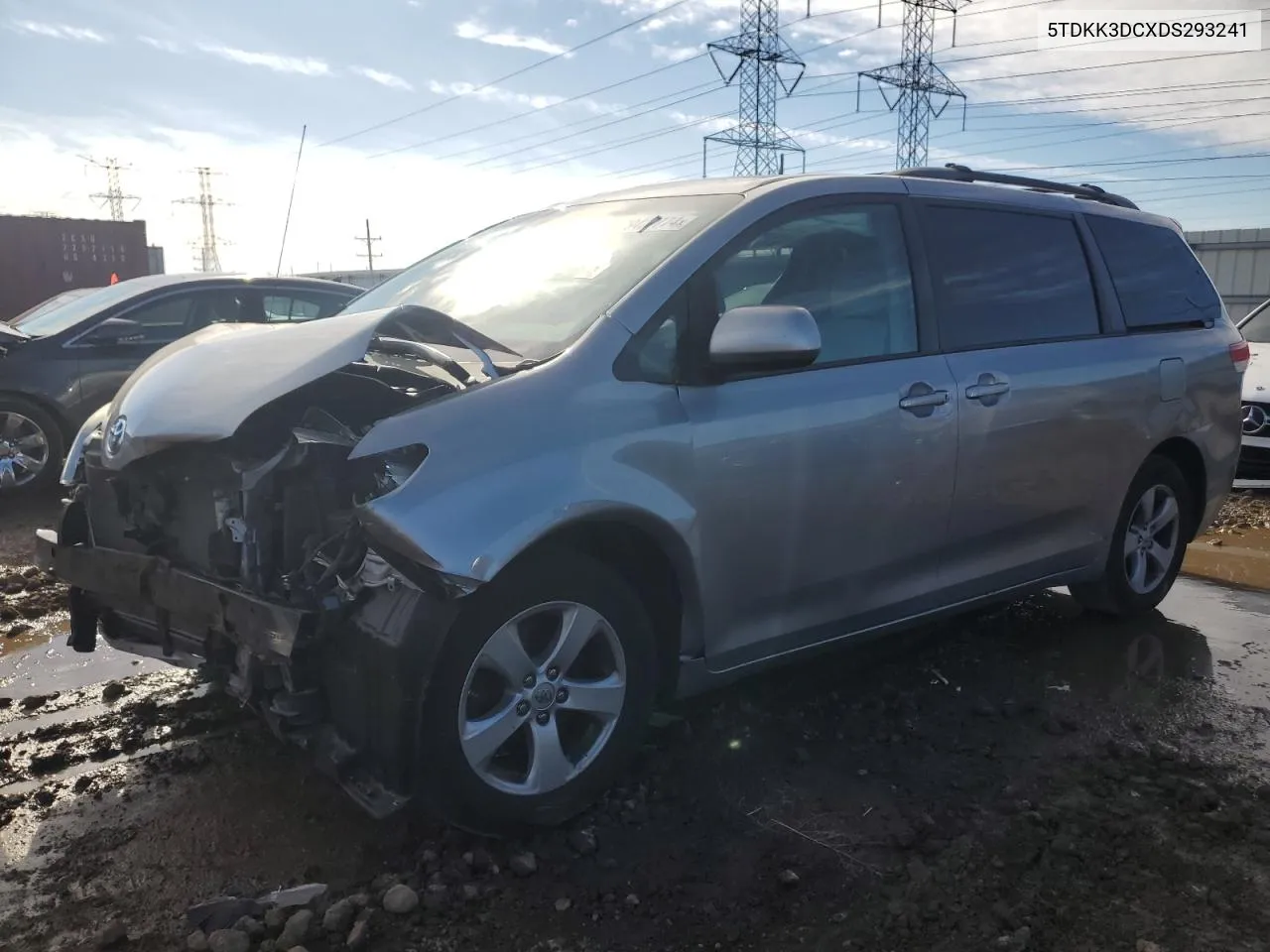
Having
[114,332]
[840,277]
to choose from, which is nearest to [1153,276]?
[840,277]

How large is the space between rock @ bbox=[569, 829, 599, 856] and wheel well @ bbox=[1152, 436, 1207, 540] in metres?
3.37

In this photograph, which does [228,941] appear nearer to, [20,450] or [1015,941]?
[1015,941]

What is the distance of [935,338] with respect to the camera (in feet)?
12.2

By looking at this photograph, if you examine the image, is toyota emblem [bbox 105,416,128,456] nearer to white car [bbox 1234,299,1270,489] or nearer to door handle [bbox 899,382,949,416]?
door handle [bbox 899,382,949,416]

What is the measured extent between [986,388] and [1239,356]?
2160mm

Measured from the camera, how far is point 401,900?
2496mm

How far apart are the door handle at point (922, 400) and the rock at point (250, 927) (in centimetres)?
245

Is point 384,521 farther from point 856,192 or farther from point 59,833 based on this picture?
point 856,192

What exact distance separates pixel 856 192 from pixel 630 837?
2.30 m

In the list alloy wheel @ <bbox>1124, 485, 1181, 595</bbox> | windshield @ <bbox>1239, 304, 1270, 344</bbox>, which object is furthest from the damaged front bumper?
windshield @ <bbox>1239, 304, 1270, 344</bbox>

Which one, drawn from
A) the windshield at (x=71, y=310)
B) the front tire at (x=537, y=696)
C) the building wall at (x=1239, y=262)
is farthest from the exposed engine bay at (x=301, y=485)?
the building wall at (x=1239, y=262)

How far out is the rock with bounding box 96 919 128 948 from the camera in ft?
7.72

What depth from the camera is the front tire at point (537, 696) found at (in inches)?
101

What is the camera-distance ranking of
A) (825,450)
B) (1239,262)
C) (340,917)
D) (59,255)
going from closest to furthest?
(340,917) < (825,450) < (59,255) < (1239,262)
